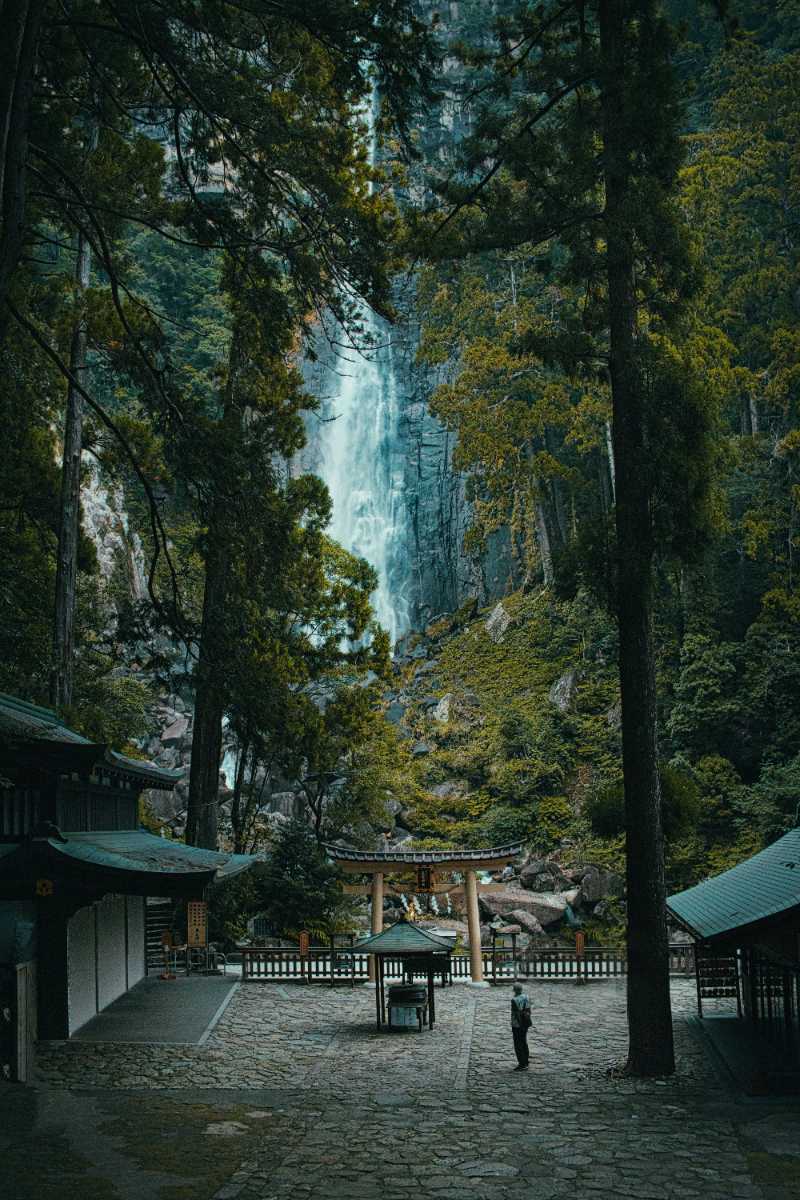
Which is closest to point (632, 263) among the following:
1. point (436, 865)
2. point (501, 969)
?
point (436, 865)

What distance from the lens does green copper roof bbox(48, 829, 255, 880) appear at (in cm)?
1536

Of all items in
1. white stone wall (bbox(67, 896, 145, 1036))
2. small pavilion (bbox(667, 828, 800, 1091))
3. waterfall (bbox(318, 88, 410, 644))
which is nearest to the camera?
small pavilion (bbox(667, 828, 800, 1091))

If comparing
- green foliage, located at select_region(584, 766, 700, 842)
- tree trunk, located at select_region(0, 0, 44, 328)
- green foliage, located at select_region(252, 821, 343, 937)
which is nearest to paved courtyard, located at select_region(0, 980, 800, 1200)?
green foliage, located at select_region(584, 766, 700, 842)

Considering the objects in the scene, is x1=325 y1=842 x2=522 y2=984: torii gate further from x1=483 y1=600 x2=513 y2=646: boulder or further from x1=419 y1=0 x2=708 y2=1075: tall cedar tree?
x1=483 y1=600 x2=513 y2=646: boulder

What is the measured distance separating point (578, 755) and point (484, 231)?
1021 inches

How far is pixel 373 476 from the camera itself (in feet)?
185

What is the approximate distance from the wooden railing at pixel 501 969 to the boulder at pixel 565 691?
1766 cm

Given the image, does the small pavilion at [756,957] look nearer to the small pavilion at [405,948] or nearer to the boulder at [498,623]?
the small pavilion at [405,948]

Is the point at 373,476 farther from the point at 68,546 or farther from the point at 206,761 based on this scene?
the point at 68,546

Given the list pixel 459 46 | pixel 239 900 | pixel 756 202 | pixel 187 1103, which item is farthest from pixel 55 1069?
pixel 756 202

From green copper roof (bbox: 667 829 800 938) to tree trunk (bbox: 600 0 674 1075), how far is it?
0.94 metres

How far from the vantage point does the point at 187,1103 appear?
514 inches

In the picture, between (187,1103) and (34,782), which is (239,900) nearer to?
(34,782)

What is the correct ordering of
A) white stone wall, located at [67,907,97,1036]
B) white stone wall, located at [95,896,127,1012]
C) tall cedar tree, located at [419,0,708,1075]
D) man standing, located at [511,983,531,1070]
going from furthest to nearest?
1. white stone wall, located at [95,896,127,1012]
2. white stone wall, located at [67,907,97,1036]
3. man standing, located at [511,983,531,1070]
4. tall cedar tree, located at [419,0,708,1075]
